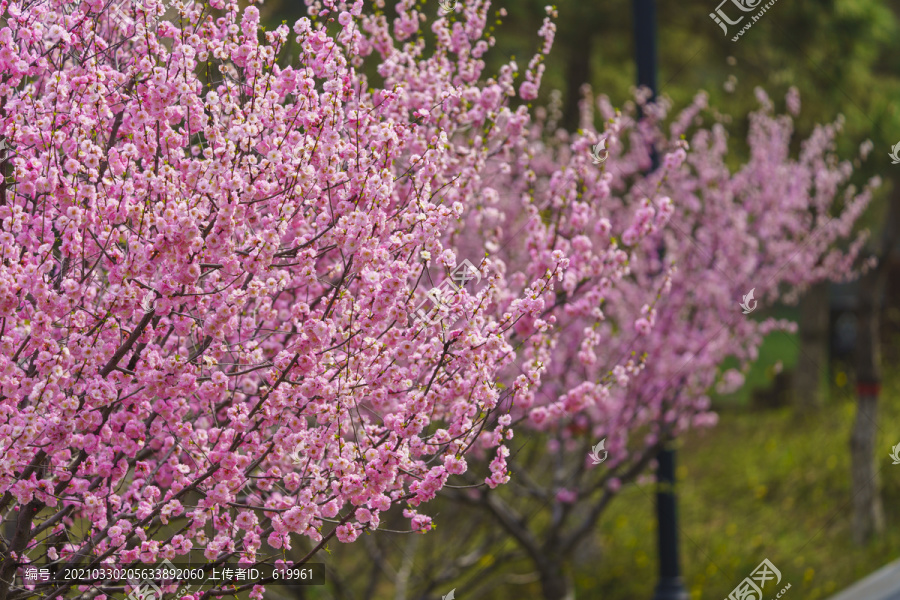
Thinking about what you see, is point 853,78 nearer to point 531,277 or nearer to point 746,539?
point 746,539

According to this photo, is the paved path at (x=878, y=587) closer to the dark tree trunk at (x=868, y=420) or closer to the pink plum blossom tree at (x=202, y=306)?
the dark tree trunk at (x=868, y=420)

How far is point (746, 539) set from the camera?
9320 millimetres

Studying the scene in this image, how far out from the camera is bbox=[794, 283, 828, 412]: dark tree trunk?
43.4 feet

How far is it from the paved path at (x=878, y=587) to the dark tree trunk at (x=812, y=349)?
16.1ft

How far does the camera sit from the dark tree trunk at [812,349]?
13.2 metres

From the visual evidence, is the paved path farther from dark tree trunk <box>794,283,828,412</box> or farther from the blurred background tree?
dark tree trunk <box>794,283,828,412</box>

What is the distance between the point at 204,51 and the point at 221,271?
79 cm

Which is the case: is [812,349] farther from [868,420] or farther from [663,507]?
[663,507]

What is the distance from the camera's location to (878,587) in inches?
311

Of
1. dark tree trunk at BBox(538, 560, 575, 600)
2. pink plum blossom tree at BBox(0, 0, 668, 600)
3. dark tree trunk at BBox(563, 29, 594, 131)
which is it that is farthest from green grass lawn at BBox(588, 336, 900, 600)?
pink plum blossom tree at BBox(0, 0, 668, 600)

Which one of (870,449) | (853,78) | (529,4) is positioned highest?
(529,4)

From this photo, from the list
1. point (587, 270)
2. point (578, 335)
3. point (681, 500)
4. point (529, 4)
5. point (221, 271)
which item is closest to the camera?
point (221, 271)

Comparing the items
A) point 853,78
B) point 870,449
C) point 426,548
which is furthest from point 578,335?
point 853,78

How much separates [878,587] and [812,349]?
20.1 ft
